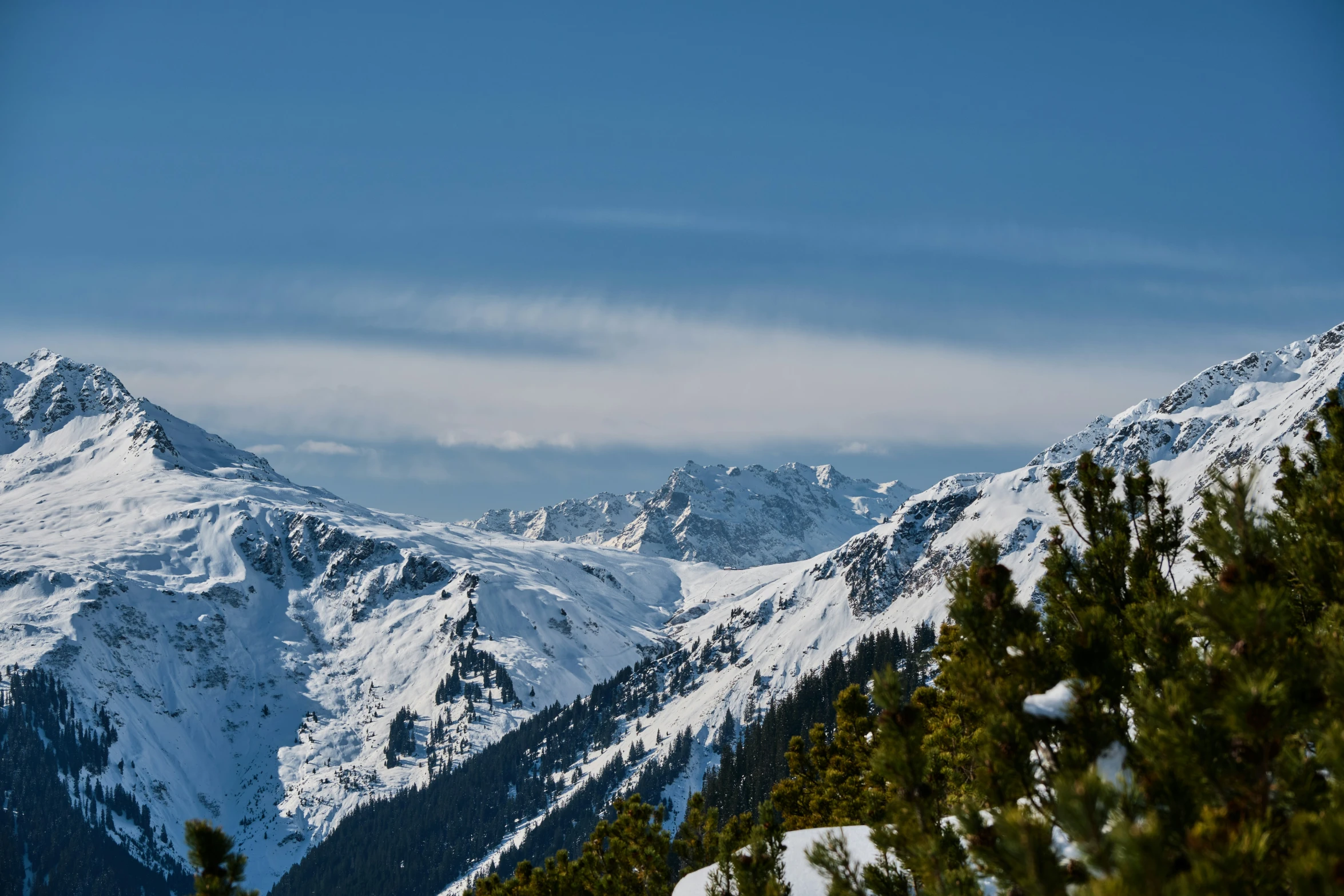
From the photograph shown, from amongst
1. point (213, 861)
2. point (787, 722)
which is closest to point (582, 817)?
point (787, 722)

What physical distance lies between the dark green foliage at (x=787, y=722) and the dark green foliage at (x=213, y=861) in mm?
81301

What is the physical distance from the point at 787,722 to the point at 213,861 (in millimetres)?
120989

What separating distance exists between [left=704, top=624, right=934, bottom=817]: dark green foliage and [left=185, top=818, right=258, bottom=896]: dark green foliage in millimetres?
81301

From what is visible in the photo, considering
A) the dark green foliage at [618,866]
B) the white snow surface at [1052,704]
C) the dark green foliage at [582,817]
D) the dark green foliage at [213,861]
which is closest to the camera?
the white snow surface at [1052,704]

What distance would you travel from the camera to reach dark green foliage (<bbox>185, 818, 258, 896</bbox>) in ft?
33.3

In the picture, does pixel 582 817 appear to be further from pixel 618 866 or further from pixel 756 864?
pixel 756 864

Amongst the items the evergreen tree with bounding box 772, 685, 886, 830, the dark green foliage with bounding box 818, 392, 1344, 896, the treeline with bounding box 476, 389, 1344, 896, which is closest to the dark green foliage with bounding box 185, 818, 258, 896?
the treeline with bounding box 476, 389, 1344, 896

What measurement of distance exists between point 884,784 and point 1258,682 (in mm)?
16726

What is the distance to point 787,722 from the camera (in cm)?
12481

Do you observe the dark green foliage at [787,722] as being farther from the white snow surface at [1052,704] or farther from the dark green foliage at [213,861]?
the white snow surface at [1052,704]

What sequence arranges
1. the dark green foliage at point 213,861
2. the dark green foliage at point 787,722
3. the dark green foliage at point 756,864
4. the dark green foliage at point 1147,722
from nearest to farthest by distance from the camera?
the dark green foliage at point 1147,722
the dark green foliage at point 213,861
the dark green foliage at point 756,864
the dark green foliage at point 787,722

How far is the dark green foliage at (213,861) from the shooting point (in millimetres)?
10156

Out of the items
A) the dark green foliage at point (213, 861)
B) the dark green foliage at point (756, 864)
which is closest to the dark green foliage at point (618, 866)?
the dark green foliage at point (756, 864)

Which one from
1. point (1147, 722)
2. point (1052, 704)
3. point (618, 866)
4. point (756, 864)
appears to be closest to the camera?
point (1147, 722)
